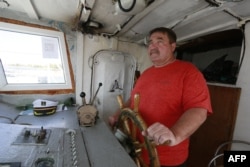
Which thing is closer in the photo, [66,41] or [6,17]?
[6,17]

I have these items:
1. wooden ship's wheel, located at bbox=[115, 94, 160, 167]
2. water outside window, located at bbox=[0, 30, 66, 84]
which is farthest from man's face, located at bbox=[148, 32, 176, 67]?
water outside window, located at bbox=[0, 30, 66, 84]

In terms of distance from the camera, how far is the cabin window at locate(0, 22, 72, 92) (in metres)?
1.79

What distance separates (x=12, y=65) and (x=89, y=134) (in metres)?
1.41

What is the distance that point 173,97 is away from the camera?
1010 mm

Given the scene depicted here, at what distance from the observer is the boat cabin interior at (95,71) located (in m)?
0.94

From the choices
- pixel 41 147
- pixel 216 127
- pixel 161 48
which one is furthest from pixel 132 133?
pixel 216 127

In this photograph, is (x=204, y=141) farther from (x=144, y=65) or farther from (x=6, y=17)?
(x=6, y=17)

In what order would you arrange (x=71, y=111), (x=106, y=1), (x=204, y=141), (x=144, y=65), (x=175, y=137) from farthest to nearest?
(x=144, y=65), (x=71, y=111), (x=204, y=141), (x=106, y=1), (x=175, y=137)

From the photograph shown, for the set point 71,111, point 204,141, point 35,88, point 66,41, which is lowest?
point 204,141

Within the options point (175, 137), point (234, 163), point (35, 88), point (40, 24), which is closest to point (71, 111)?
point (35, 88)

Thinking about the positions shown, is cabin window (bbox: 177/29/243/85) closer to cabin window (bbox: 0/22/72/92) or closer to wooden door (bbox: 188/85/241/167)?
wooden door (bbox: 188/85/241/167)

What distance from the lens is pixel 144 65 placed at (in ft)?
8.13

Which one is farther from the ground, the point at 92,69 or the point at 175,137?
the point at 92,69

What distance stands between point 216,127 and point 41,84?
197cm
